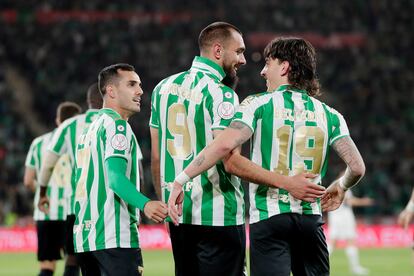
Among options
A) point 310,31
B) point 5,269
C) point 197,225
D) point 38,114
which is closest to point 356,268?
point 5,269

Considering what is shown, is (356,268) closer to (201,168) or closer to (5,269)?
(5,269)

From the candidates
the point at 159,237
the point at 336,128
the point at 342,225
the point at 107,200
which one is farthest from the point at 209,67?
the point at 159,237

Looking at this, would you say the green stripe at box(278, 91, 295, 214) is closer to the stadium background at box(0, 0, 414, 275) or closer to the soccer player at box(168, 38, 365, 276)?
the soccer player at box(168, 38, 365, 276)

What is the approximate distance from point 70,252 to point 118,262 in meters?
3.74

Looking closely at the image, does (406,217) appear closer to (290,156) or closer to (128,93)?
(290,156)

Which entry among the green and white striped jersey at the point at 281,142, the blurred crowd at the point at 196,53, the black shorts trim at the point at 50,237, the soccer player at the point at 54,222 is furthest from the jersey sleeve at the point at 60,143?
the blurred crowd at the point at 196,53

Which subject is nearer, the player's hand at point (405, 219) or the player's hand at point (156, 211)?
the player's hand at point (156, 211)

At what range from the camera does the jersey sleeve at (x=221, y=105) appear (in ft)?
19.6

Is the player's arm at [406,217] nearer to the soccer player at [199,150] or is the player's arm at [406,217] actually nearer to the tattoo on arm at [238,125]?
the soccer player at [199,150]

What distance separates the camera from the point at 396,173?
2541cm

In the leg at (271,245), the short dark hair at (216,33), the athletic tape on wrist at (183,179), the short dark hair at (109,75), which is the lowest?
the leg at (271,245)

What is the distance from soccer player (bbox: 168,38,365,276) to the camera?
5.57 m

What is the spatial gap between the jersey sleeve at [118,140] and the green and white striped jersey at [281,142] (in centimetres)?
80

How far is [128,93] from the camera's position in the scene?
248 inches
